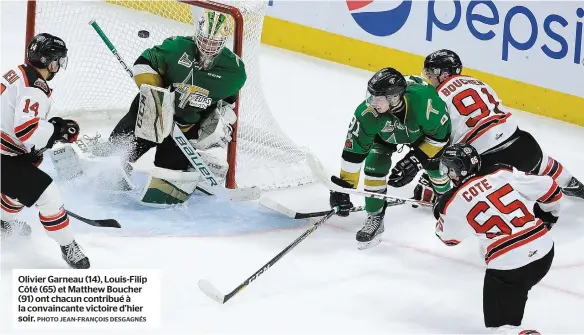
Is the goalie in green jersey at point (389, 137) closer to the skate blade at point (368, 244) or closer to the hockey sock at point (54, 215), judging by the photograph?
the skate blade at point (368, 244)

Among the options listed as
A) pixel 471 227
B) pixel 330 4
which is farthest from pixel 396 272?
pixel 330 4

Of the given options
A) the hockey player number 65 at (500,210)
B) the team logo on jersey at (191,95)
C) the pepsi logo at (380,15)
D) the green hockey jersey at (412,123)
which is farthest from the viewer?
the pepsi logo at (380,15)

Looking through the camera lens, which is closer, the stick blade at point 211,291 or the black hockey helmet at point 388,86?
the stick blade at point 211,291

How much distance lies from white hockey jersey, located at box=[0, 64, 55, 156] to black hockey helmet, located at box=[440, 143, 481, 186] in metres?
1.38

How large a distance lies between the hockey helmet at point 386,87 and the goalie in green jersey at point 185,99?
0.70 metres

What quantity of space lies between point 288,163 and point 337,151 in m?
0.36

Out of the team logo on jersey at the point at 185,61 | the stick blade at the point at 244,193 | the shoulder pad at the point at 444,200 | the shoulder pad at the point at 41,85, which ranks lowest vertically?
the stick blade at the point at 244,193

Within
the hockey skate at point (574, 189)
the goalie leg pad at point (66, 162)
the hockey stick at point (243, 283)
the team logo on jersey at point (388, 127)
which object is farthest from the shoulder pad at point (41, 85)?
the hockey skate at point (574, 189)

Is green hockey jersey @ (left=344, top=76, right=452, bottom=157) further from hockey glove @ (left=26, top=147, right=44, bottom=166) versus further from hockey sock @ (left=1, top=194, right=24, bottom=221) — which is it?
hockey sock @ (left=1, top=194, right=24, bottom=221)

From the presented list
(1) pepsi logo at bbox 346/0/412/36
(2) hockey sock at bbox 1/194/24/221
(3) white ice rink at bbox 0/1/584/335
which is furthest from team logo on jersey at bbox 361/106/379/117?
(1) pepsi logo at bbox 346/0/412/36

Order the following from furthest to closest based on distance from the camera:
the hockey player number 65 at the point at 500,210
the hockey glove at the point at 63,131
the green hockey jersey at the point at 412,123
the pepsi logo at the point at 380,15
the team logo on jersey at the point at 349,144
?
the pepsi logo at the point at 380,15, the team logo on jersey at the point at 349,144, the green hockey jersey at the point at 412,123, the hockey glove at the point at 63,131, the hockey player number 65 at the point at 500,210

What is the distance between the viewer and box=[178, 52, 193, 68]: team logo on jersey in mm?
4488

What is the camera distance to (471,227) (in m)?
3.62

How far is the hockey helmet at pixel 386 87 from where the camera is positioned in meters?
4.04
